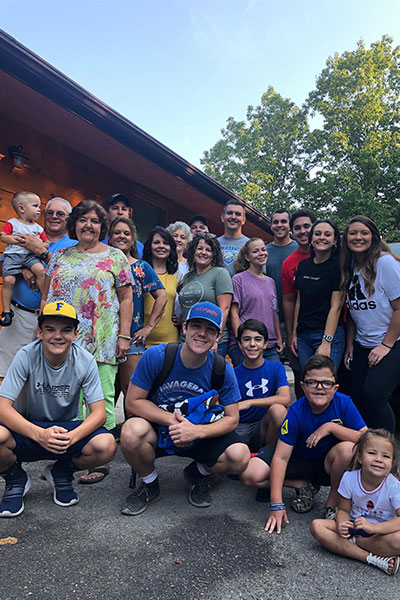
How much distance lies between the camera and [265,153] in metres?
27.6

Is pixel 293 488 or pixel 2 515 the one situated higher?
pixel 293 488

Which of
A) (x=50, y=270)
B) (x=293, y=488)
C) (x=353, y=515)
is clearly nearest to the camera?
(x=353, y=515)

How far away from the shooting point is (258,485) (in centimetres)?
267

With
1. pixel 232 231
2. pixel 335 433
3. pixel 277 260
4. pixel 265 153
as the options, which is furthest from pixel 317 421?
pixel 265 153

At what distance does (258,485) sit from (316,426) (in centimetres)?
53

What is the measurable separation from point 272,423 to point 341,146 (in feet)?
71.0

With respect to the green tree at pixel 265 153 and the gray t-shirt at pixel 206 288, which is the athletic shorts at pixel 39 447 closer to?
the gray t-shirt at pixel 206 288

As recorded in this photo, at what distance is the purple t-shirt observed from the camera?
386 centimetres

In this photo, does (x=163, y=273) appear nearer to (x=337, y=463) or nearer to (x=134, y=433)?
(x=134, y=433)

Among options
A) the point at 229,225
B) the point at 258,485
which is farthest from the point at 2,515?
the point at 229,225

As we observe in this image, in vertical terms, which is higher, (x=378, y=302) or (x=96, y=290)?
(x=378, y=302)

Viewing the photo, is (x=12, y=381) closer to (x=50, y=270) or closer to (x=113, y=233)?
(x=50, y=270)

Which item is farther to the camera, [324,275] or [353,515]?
[324,275]

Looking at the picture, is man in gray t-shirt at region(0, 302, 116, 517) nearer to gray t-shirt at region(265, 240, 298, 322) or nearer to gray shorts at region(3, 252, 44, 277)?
gray shorts at region(3, 252, 44, 277)
